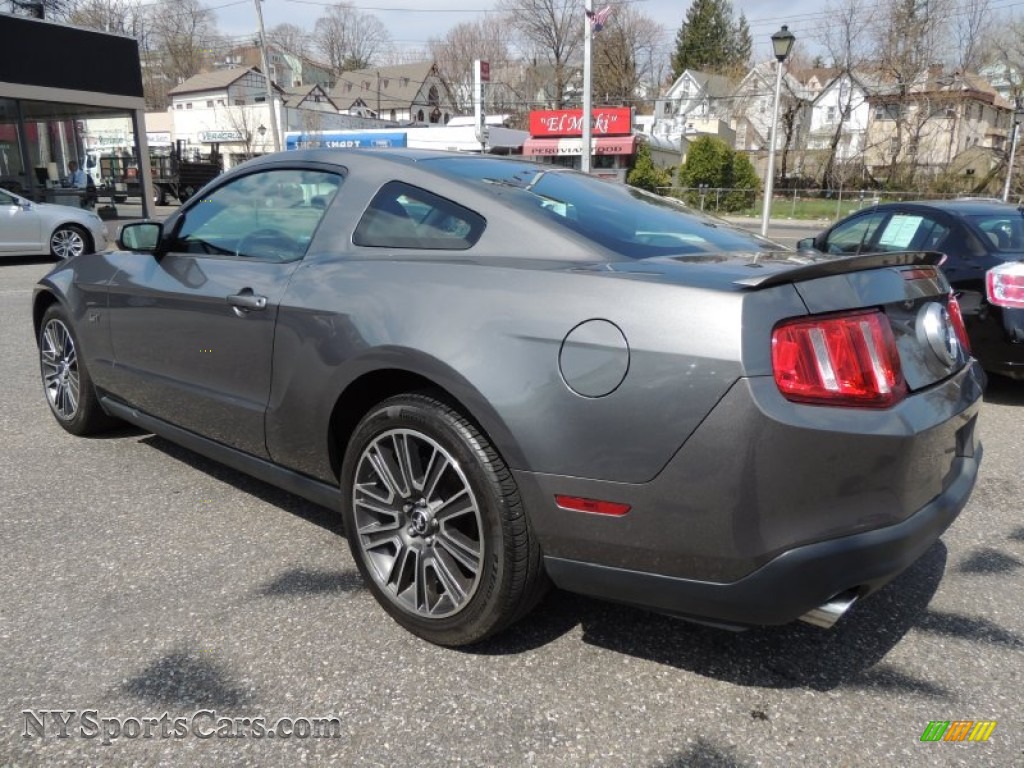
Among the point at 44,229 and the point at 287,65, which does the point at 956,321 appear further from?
the point at 287,65

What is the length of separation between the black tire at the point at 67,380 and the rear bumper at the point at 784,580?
3232mm

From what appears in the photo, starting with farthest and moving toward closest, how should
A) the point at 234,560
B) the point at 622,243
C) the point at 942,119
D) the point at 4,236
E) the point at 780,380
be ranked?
the point at 942,119, the point at 4,236, the point at 234,560, the point at 622,243, the point at 780,380

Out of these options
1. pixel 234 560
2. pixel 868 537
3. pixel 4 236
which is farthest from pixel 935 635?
pixel 4 236

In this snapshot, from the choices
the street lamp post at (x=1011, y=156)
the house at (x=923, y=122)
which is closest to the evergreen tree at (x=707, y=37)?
the house at (x=923, y=122)

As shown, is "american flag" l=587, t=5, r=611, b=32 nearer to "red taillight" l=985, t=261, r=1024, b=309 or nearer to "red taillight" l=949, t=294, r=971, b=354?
"red taillight" l=985, t=261, r=1024, b=309

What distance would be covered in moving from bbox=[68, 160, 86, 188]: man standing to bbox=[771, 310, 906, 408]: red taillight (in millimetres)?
23663

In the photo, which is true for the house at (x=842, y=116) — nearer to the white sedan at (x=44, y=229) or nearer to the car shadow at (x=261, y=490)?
the white sedan at (x=44, y=229)

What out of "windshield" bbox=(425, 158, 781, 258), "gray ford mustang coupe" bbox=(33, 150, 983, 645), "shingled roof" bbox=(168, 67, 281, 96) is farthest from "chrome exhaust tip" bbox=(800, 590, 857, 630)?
"shingled roof" bbox=(168, 67, 281, 96)

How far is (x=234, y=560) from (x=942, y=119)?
54370 mm

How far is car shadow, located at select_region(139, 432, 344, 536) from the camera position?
3.42 m

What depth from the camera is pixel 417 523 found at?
2.49 meters

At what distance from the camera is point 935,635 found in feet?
8.42

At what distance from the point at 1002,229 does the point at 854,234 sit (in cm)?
140

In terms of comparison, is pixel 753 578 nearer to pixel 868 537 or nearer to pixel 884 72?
pixel 868 537
